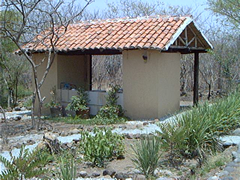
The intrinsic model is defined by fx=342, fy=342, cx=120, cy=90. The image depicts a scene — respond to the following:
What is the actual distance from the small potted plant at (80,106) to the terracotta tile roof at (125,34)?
173cm

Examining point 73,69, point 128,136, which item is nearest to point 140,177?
point 128,136

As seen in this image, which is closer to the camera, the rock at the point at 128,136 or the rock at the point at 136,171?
the rock at the point at 136,171

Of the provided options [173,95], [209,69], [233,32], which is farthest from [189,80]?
[173,95]

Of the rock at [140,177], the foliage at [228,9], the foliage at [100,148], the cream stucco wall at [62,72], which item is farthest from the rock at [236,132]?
A: the cream stucco wall at [62,72]

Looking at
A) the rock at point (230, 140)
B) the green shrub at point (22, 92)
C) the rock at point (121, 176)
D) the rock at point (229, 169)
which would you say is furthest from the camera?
the green shrub at point (22, 92)

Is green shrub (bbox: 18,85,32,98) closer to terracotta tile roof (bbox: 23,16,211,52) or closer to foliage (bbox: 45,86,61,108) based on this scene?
terracotta tile roof (bbox: 23,16,211,52)

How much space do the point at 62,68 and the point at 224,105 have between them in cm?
728

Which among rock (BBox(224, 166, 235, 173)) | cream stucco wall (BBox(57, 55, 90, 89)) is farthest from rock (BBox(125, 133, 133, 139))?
cream stucco wall (BBox(57, 55, 90, 89))

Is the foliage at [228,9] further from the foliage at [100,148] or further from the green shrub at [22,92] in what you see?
the green shrub at [22,92]

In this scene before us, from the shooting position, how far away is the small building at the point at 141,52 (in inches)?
444

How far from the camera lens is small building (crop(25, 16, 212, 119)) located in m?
11.3

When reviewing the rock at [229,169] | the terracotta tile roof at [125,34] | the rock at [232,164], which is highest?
the terracotta tile roof at [125,34]

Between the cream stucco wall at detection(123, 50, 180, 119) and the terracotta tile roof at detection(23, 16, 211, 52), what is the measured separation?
56cm

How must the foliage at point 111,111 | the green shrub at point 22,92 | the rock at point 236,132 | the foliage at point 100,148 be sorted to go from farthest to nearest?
the green shrub at point 22,92 < the foliage at point 111,111 < the rock at point 236,132 < the foliage at point 100,148
